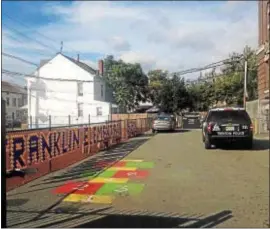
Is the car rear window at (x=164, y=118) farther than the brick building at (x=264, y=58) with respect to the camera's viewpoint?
Yes

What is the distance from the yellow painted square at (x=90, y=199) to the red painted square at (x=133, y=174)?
8.43 feet

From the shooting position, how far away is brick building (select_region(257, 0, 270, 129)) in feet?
99.5

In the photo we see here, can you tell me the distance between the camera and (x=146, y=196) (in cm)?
816

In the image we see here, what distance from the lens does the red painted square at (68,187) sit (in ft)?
28.0

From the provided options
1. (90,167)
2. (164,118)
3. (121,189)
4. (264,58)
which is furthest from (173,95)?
(121,189)

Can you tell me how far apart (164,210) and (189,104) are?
53.6 metres

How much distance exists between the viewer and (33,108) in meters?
40.1

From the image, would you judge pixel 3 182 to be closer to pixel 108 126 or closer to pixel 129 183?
pixel 129 183

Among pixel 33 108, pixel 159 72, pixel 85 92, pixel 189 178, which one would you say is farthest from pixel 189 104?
pixel 189 178

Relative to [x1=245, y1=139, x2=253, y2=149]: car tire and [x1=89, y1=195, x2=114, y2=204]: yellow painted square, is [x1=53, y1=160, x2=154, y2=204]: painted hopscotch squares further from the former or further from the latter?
[x1=245, y1=139, x2=253, y2=149]: car tire

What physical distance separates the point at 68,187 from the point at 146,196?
67.9 inches

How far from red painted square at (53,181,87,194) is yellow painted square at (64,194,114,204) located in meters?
0.43

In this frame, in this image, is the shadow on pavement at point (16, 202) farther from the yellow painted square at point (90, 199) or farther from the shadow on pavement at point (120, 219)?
the yellow painted square at point (90, 199)

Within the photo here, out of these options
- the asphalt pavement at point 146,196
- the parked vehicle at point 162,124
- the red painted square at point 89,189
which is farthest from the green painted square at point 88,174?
the parked vehicle at point 162,124
